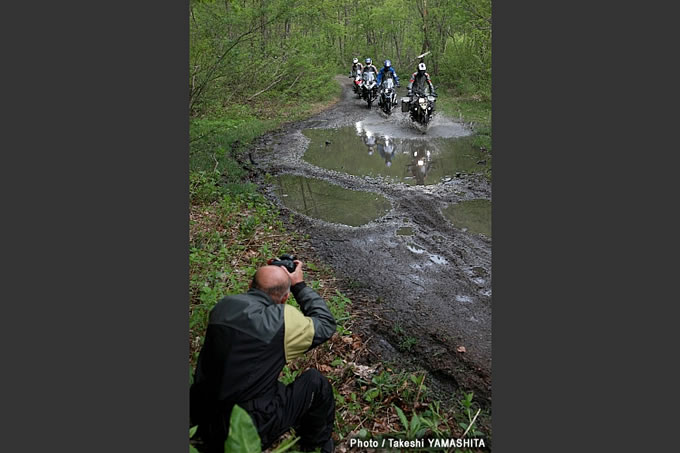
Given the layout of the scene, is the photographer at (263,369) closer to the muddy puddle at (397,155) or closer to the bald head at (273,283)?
the bald head at (273,283)

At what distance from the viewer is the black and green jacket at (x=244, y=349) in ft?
8.13

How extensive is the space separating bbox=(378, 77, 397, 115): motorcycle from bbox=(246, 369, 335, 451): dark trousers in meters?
10.7

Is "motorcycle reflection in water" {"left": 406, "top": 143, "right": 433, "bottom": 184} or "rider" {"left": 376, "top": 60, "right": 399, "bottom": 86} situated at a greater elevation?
"rider" {"left": 376, "top": 60, "right": 399, "bottom": 86}

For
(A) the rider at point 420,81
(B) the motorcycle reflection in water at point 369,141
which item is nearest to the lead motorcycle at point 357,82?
(A) the rider at point 420,81

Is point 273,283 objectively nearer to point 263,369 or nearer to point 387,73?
point 263,369

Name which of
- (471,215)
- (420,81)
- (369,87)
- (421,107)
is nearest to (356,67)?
(369,87)

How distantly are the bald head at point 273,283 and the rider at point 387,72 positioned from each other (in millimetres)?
8851

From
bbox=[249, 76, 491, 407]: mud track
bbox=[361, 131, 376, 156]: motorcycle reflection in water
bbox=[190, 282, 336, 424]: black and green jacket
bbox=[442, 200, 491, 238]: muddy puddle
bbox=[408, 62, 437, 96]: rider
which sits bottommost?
bbox=[249, 76, 491, 407]: mud track

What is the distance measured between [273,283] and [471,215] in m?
4.54

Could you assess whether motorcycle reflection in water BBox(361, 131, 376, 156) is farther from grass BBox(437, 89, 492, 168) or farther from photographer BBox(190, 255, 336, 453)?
photographer BBox(190, 255, 336, 453)

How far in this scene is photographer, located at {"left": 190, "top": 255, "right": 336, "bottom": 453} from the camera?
8.15ft

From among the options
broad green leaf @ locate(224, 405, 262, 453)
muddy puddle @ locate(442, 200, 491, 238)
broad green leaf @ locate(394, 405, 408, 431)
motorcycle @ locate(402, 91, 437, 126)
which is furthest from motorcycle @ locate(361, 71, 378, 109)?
broad green leaf @ locate(224, 405, 262, 453)

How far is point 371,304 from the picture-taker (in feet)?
14.4

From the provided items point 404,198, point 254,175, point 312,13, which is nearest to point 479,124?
point 404,198
